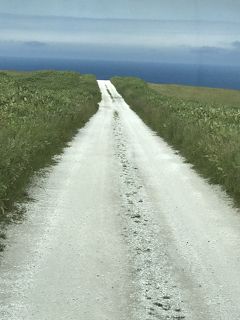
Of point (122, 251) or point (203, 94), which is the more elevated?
point (122, 251)

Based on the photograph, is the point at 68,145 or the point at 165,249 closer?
the point at 165,249

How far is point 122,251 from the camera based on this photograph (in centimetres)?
737

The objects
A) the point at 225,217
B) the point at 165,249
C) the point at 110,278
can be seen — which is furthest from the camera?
the point at 225,217

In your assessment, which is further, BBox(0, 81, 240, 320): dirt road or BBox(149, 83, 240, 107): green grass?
BBox(149, 83, 240, 107): green grass

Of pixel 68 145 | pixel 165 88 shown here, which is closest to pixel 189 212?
pixel 68 145

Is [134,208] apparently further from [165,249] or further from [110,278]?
[110,278]

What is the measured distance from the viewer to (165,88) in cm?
9038

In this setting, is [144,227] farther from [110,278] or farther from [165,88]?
[165,88]

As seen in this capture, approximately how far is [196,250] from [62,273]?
2314 mm

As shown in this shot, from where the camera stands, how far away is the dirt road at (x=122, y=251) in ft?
18.2

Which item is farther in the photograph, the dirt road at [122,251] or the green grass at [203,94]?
the green grass at [203,94]

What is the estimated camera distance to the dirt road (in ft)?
18.2

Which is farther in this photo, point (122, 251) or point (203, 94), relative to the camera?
point (203, 94)

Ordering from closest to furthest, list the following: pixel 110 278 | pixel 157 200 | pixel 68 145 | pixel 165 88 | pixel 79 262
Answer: pixel 110 278 < pixel 79 262 < pixel 157 200 < pixel 68 145 < pixel 165 88
